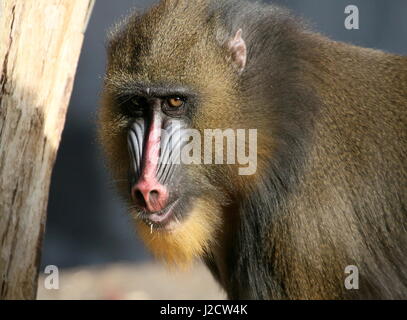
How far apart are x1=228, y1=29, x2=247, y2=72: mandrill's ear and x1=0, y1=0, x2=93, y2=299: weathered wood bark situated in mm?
962

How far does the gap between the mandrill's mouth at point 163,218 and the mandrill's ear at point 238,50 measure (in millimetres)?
918

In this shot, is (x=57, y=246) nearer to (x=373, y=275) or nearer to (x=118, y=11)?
(x=118, y=11)

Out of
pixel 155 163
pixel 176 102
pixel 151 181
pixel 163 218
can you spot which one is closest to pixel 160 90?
pixel 176 102

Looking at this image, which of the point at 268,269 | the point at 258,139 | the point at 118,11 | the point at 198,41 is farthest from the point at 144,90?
the point at 118,11

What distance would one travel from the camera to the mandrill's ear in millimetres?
4676

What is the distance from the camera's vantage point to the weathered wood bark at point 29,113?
14.6ft

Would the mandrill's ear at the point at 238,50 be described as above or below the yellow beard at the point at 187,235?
above

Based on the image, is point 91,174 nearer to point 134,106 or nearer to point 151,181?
point 134,106

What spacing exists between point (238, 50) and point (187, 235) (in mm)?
1172

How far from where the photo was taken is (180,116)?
4.68m

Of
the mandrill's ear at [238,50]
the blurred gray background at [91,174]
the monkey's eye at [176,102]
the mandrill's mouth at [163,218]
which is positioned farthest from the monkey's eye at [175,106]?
the blurred gray background at [91,174]

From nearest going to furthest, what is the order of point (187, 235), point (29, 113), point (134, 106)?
point (29, 113), point (187, 235), point (134, 106)

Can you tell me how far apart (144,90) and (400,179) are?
1.73 metres

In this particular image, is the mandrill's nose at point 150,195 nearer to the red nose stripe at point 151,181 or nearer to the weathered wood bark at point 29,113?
the red nose stripe at point 151,181
